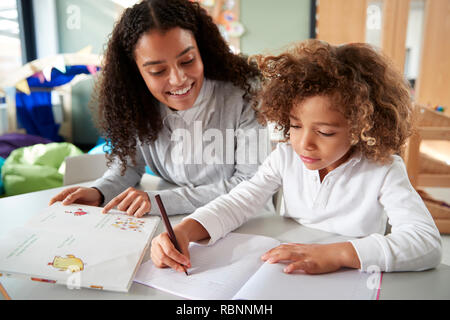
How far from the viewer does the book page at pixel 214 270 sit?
54 cm

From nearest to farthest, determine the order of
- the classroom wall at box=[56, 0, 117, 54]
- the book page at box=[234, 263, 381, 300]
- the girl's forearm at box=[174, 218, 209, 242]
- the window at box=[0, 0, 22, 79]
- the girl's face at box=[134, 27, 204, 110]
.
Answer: the book page at box=[234, 263, 381, 300] → the girl's forearm at box=[174, 218, 209, 242] → the girl's face at box=[134, 27, 204, 110] → the window at box=[0, 0, 22, 79] → the classroom wall at box=[56, 0, 117, 54]

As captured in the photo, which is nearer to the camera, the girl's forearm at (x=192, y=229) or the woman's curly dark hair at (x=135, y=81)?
the girl's forearm at (x=192, y=229)

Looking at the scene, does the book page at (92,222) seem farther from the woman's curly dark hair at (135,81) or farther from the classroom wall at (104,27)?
the classroom wall at (104,27)

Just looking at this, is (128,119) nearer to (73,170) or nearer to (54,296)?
(73,170)

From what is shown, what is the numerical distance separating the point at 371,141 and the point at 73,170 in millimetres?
960

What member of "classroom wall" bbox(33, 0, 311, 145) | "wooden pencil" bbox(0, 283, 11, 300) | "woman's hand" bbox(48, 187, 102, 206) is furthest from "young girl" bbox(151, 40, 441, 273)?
"classroom wall" bbox(33, 0, 311, 145)

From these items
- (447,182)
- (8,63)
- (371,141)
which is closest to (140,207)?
(371,141)

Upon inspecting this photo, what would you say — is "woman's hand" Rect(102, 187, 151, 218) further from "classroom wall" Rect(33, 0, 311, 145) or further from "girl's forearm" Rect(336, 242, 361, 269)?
"classroom wall" Rect(33, 0, 311, 145)

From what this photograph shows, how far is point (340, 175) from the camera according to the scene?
0.79 m

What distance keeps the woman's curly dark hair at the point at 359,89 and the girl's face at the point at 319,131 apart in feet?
0.05

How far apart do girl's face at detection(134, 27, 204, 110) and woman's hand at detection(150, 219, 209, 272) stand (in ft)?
1.40

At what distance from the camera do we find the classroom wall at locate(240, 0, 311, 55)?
11.3 ft

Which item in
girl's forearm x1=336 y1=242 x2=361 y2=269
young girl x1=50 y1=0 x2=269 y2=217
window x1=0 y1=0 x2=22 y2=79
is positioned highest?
window x1=0 y1=0 x2=22 y2=79

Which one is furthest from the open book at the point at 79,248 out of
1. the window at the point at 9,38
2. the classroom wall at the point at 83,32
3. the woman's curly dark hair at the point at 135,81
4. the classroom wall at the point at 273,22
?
the classroom wall at the point at 83,32
